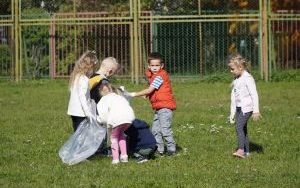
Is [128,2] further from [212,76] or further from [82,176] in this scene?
[82,176]

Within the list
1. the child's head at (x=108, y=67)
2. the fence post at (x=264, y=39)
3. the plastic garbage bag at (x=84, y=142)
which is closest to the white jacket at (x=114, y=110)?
the plastic garbage bag at (x=84, y=142)

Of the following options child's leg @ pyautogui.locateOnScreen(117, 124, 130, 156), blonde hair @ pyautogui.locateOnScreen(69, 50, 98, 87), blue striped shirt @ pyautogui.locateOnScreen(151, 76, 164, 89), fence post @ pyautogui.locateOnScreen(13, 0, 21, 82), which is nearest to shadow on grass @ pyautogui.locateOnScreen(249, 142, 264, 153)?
blue striped shirt @ pyautogui.locateOnScreen(151, 76, 164, 89)

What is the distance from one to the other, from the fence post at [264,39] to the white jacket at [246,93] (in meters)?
14.4

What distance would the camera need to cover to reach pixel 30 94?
21562mm

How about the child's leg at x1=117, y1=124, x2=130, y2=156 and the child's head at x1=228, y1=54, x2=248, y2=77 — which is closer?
the child's leg at x1=117, y1=124, x2=130, y2=156

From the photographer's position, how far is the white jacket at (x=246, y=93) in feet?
34.6

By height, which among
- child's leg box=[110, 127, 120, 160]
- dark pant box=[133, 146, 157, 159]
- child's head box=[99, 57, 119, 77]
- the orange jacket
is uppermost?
child's head box=[99, 57, 119, 77]

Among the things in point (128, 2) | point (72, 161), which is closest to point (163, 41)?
point (128, 2)

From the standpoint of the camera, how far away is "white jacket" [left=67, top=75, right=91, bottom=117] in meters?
10.5

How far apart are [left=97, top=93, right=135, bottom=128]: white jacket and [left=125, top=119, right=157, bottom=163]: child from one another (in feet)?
1.52

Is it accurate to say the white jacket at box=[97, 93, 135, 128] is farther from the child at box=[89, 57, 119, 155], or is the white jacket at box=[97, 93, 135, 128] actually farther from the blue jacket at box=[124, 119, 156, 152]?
the blue jacket at box=[124, 119, 156, 152]

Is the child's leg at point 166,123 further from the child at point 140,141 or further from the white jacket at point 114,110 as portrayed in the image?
the white jacket at point 114,110

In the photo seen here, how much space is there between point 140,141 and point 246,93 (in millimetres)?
1648

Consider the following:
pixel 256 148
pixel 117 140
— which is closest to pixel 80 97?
pixel 117 140
